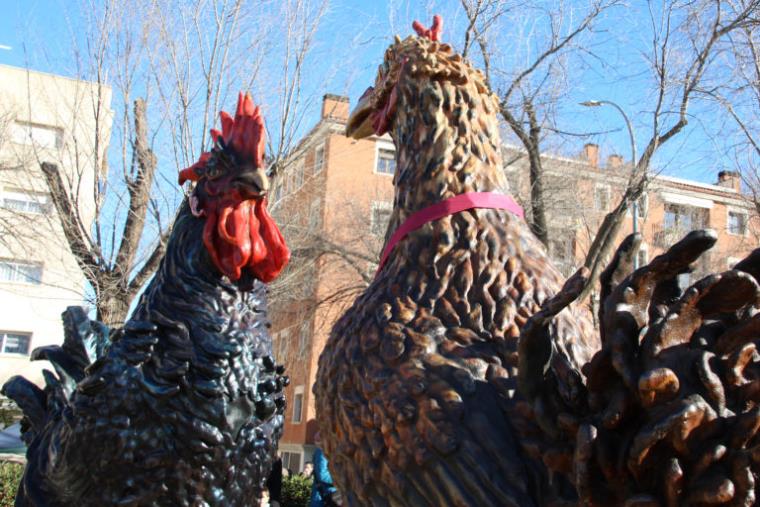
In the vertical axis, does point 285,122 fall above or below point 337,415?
above

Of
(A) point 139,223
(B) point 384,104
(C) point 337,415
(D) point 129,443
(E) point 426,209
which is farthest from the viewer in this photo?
(A) point 139,223

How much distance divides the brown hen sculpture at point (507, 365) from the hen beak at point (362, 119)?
15.7 inches

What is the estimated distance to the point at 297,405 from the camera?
89.6 ft

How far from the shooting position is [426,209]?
1.92m

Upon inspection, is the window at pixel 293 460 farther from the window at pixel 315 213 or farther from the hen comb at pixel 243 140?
the hen comb at pixel 243 140

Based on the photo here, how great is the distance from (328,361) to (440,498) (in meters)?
0.49

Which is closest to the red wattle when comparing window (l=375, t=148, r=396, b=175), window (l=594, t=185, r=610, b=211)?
window (l=594, t=185, r=610, b=211)

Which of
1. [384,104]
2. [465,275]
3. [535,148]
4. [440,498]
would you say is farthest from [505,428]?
[535,148]

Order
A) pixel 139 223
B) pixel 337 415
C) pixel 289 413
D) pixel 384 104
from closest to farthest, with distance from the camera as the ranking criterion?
pixel 337 415 < pixel 384 104 < pixel 139 223 < pixel 289 413

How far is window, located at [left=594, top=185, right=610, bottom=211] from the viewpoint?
1423 cm

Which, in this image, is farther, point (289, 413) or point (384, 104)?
point (289, 413)

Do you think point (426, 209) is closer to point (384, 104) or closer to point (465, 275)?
point (465, 275)

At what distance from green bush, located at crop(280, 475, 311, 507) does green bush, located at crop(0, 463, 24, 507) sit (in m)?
3.54

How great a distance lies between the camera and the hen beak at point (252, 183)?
3.34 m
